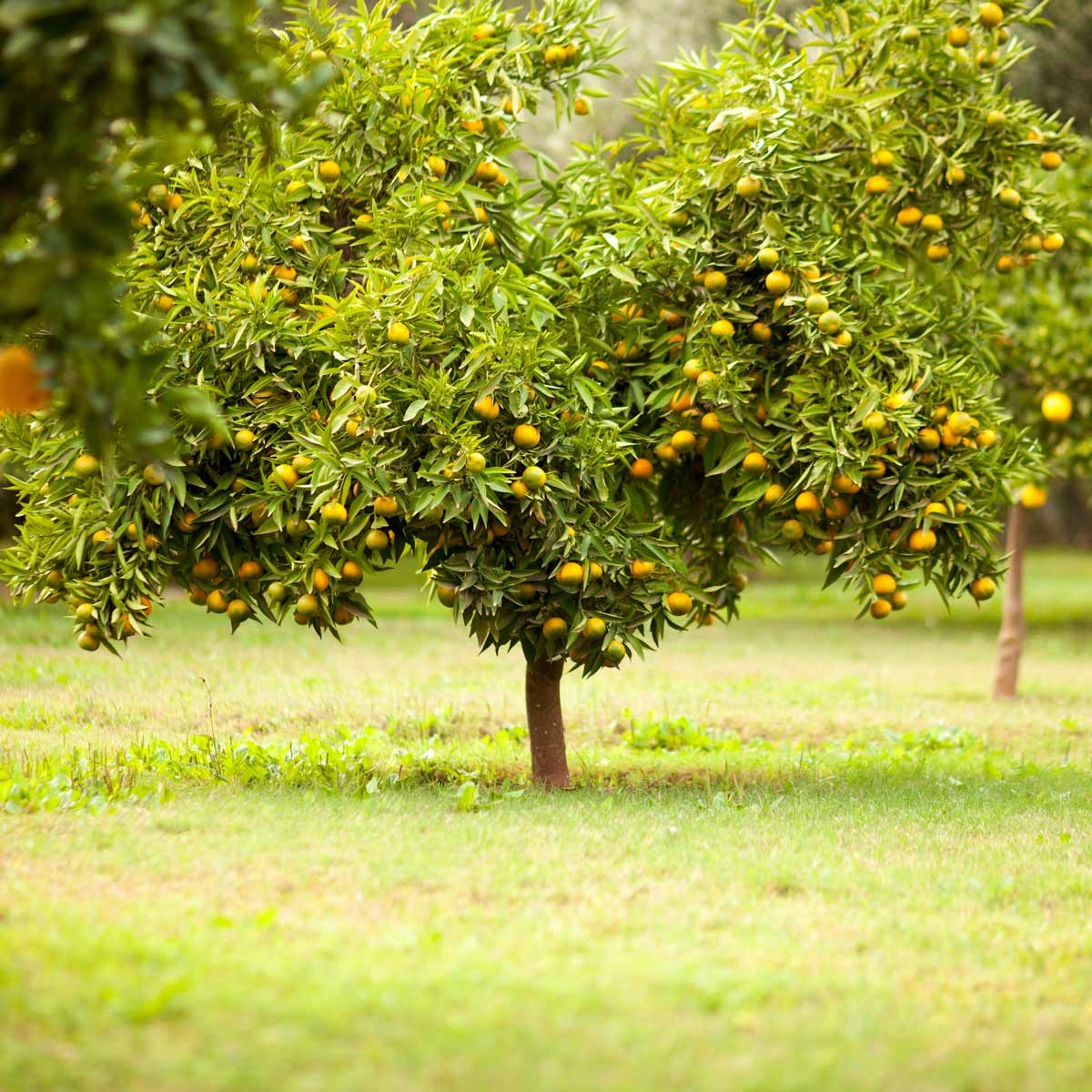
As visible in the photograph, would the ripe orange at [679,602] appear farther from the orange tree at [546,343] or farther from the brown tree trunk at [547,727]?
the brown tree trunk at [547,727]

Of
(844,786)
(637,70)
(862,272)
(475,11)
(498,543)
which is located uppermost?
(637,70)

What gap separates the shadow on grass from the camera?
6.03 metres

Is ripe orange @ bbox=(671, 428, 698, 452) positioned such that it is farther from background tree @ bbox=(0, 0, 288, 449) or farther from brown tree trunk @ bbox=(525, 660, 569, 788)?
background tree @ bbox=(0, 0, 288, 449)

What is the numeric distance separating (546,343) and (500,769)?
258 centimetres

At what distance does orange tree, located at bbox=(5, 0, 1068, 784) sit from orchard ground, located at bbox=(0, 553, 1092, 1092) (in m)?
0.90

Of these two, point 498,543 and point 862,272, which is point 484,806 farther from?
point 862,272

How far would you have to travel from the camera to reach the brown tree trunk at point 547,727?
658cm

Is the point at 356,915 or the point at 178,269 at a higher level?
the point at 178,269

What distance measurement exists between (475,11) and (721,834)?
3.83m

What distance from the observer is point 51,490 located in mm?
5852

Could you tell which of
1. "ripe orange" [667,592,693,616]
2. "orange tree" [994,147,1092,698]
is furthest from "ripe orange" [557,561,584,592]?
"orange tree" [994,147,1092,698]

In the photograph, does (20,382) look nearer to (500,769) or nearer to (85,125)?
(85,125)

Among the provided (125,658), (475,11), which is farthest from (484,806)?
(125,658)

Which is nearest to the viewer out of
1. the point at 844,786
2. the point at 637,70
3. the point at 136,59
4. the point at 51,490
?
the point at 136,59
